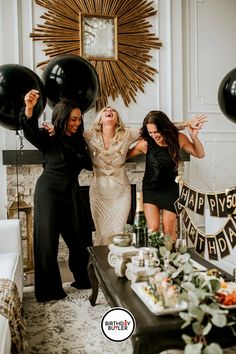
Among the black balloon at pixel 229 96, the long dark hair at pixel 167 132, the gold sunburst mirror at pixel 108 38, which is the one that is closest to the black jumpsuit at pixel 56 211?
the long dark hair at pixel 167 132

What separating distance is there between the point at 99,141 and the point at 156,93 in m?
1.45

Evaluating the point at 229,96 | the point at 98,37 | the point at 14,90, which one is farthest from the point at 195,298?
the point at 98,37

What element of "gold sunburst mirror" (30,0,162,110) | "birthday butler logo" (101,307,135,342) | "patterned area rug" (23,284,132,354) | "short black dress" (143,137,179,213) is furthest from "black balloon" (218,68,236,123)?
"birthday butler logo" (101,307,135,342)

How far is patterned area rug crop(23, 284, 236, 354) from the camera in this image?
1.90m

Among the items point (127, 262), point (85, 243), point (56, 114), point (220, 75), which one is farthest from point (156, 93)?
point (127, 262)

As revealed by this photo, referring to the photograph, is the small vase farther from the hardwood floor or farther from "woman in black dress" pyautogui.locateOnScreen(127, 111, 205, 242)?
the hardwood floor

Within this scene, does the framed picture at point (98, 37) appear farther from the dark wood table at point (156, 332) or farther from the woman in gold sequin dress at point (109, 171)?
the dark wood table at point (156, 332)

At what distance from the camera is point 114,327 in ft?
4.52

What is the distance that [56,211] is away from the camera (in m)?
2.66

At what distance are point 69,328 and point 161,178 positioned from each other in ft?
4.33

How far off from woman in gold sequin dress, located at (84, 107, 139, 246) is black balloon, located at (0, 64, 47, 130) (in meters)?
0.52

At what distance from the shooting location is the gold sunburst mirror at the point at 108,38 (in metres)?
3.70

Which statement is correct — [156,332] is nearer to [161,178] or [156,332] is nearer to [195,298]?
[195,298]

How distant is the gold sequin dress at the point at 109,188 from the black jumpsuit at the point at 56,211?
0.58ft
